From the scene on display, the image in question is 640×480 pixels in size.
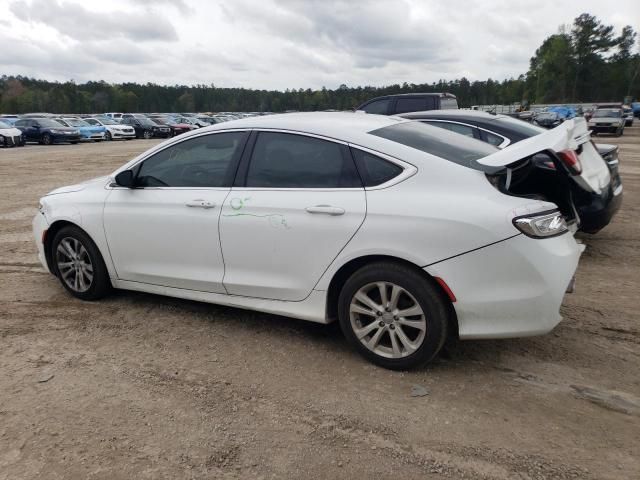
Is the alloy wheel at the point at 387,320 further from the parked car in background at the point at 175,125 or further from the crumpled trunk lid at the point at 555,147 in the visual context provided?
the parked car in background at the point at 175,125

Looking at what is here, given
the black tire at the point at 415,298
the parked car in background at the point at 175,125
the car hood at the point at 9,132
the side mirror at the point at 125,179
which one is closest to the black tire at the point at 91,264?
the side mirror at the point at 125,179

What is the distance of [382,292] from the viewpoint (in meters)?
3.38

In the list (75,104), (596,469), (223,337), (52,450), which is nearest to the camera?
(596,469)

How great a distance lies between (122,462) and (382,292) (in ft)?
5.74

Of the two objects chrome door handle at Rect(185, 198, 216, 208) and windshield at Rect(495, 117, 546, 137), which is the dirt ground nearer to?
chrome door handle at Rect(185, 198, 216, 208)

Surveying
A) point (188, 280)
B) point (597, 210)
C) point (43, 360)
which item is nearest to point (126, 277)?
point (188, 280)

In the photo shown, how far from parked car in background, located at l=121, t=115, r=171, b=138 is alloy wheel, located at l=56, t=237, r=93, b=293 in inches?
1421

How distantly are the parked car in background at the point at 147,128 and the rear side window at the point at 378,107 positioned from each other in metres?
28.0

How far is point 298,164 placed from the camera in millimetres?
3787

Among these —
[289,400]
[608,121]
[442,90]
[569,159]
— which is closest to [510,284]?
[569,159]

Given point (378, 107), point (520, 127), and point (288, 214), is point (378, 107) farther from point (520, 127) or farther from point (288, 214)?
point (288, 214)

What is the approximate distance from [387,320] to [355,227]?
63 cm

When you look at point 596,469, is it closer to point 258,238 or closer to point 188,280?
point 258,238

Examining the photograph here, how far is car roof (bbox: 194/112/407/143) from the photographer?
3.70 meters
